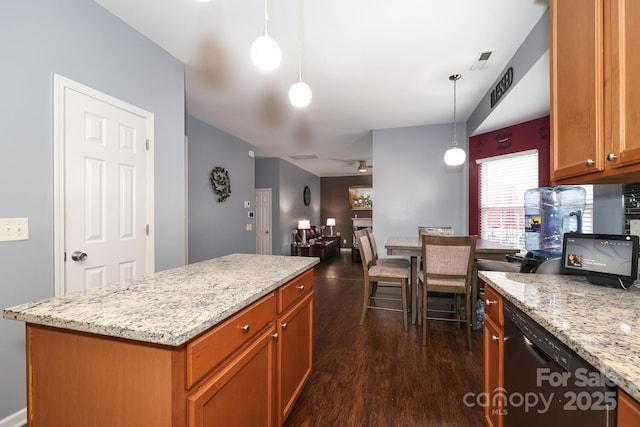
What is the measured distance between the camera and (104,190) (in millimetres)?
1947

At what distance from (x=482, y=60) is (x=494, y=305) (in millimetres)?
2310

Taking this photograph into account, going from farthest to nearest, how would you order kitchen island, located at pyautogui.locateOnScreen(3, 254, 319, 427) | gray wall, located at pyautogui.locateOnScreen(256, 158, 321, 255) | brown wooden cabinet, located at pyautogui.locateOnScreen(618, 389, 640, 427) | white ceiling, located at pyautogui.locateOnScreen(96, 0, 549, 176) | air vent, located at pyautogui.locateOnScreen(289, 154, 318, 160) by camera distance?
1. gray wall, located at pyautogui.locateOnScreen(256, 158, 321, 255)
2. air vent, located at pyautogui.locateOnScreen(289, 154, 318, 160)
3. white ceiling, located at pyautogui.locateOnScreen(96, 0, 549, 176)
4. kitchen island, located at pyautogui.locateOnScreen(3, 254, 319, 427)
5. brown wooden cabinet, located at pyautogui.locateOnScreen(618, 389, 640, 427)

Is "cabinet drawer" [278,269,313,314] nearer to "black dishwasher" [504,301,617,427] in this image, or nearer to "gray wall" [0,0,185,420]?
"black dishwasher" [504,301,617,427]

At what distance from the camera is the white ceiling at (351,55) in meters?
1.88

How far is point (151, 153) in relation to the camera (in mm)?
2293

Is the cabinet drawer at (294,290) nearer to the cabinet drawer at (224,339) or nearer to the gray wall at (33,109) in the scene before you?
the cabinet drawer at (224,339)

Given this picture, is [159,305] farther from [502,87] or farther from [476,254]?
[502,87]

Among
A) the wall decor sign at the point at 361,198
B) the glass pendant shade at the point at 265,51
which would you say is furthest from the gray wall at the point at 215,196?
the wall decor sign at the point at 361,198

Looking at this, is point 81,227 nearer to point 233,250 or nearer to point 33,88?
point 33,88

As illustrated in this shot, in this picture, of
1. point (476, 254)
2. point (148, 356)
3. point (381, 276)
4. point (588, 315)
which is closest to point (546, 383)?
point (588, 315)

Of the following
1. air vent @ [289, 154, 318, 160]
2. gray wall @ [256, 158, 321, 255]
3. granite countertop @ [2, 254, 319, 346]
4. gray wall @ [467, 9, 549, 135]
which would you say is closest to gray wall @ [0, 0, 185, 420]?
granite countertop @ [2, 254, 319, 346]

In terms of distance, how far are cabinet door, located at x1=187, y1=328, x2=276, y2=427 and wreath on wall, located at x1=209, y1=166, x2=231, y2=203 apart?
353cm

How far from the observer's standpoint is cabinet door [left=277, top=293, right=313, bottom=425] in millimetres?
1374

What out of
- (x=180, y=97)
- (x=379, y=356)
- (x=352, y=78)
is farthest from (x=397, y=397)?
(x=180, y=97)
